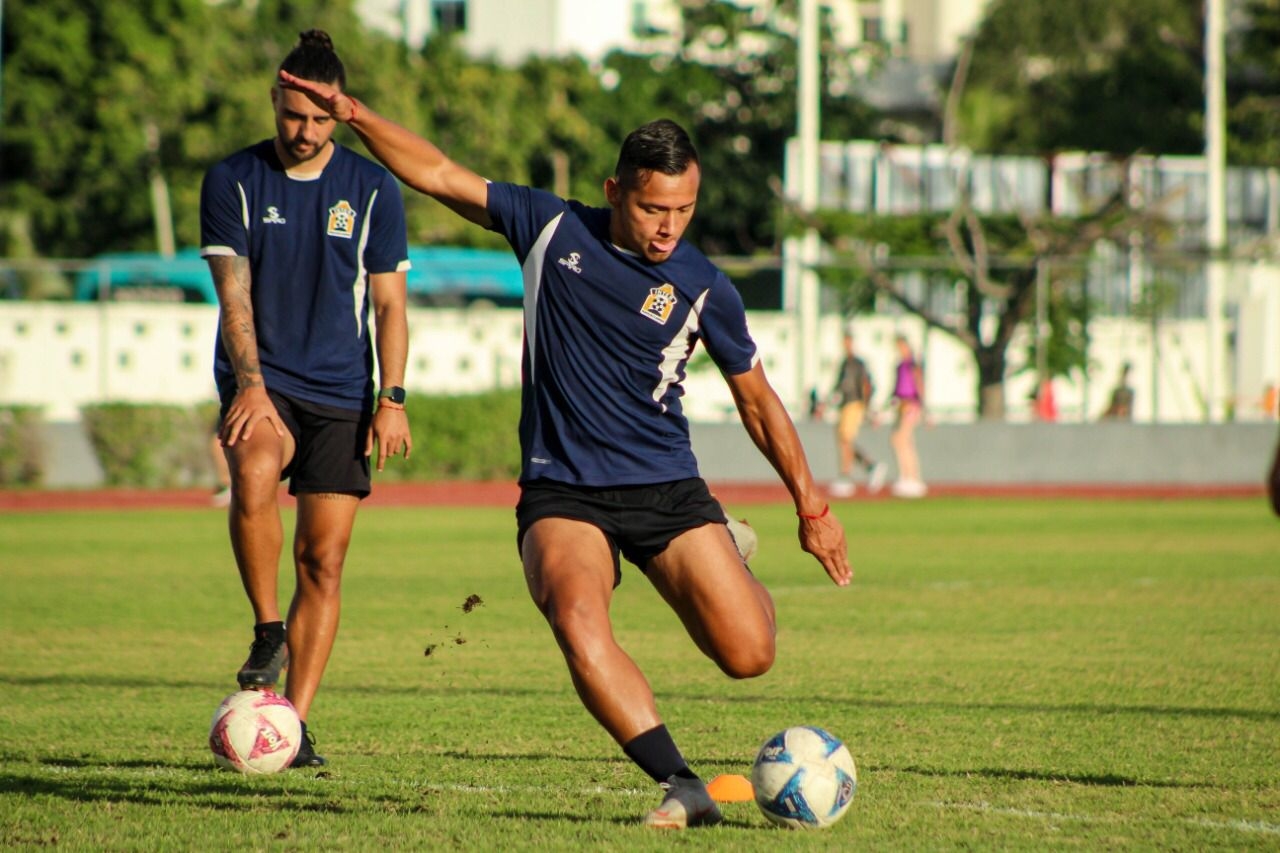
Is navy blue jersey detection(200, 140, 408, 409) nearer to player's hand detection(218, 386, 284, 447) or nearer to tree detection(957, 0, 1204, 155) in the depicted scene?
player's hand detection(218, 386, 284, 447)

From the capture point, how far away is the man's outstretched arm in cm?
560

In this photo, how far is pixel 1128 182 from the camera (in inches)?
1242

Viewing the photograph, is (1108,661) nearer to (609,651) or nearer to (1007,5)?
(609,651)

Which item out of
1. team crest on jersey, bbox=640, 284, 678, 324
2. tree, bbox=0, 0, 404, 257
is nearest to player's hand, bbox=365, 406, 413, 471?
team crest on jersey, bbox=640, 284, 678, 324

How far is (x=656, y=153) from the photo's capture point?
17.9 feet

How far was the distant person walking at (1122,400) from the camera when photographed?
91.0 ft

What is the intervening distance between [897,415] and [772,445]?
19465mm

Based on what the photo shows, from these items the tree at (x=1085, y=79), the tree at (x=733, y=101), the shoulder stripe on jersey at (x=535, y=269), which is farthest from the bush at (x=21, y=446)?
the tree at (x=1085, y=79)

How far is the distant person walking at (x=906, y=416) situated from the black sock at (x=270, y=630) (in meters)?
18.6

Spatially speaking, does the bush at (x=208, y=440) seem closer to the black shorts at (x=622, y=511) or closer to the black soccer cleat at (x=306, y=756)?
the black soccer cleat at (x=306, y=756)

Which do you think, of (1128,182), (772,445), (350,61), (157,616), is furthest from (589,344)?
(350,61)

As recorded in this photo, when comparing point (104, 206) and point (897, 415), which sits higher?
point (104, 206)

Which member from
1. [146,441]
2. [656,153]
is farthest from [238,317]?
[146,441]

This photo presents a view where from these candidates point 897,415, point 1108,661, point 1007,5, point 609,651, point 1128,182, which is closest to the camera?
point 609,651
